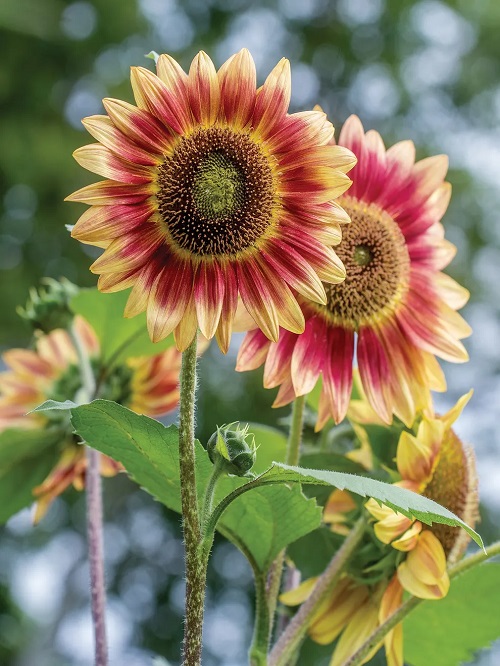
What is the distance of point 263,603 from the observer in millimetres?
487

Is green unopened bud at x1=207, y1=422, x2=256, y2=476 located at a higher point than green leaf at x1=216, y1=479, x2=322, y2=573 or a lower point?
higher

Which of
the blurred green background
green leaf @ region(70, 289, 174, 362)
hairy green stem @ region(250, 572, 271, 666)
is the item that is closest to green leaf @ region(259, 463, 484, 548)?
hairy green stem @ region(250, 572, 271, 666)

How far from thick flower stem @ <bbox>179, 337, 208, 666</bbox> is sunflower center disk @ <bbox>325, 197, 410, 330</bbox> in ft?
0.63

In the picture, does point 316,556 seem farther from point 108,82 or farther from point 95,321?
point 108,82

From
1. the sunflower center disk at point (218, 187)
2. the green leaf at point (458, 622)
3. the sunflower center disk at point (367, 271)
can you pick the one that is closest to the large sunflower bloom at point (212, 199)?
the sunflower center disk at point (218, 187)

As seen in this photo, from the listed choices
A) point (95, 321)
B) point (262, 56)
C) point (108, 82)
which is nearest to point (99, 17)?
point (108, 82)

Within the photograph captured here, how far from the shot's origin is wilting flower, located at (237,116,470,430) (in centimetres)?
54

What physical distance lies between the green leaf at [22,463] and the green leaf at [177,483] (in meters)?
0.22

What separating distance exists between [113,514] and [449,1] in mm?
3718

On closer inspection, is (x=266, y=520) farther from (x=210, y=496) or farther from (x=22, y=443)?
(x=22, y=443)

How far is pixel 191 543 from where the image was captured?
0.39 meters

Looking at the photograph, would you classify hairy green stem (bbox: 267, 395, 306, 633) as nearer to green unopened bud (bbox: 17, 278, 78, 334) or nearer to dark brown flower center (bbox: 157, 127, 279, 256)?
dark brown flower center (bbox: 157, 127, 279, 256)

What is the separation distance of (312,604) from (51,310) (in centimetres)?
32

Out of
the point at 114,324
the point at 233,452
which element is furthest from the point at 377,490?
the point at 114,324
